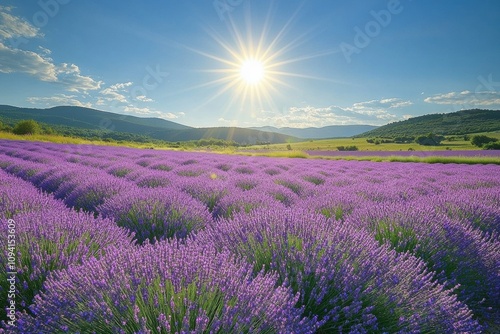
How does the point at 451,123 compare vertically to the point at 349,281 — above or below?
above

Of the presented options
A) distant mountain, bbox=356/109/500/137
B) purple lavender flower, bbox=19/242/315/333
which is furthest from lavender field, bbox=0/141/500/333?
distant mountain, bbox=356/109/500/137

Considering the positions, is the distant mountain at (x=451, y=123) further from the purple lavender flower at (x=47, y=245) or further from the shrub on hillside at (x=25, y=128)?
the purple lavender flower at (x=47, y=245)

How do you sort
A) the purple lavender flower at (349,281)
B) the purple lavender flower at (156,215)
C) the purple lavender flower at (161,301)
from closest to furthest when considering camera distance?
the purple lavender flower at (161,301) → the purple lavender flower at (349,281) → the purple lavender flower at (156,215)

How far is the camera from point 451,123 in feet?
361

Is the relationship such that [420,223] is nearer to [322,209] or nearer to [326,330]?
[322,209]

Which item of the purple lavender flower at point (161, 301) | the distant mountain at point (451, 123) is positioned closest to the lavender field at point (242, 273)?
the purple lavender flower at point (161, 301)

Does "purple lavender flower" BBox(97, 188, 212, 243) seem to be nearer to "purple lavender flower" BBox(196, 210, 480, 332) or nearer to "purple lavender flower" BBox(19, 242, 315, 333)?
"purple lavender flower" BBox(196, 210, 480, 332)

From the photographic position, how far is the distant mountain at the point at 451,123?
3536 inches

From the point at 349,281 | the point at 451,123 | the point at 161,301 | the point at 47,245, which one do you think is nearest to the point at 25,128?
the point at 47,245

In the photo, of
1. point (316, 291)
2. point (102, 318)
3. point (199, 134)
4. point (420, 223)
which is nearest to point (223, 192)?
point (420, 223)

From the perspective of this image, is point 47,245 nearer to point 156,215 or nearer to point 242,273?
point 156,215

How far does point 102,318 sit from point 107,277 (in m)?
0.21

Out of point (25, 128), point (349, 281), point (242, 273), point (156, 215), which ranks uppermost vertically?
point (25, 128)

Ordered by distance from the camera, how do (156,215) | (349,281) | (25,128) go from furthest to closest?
(25,128) < (156,215) < (349,281)
